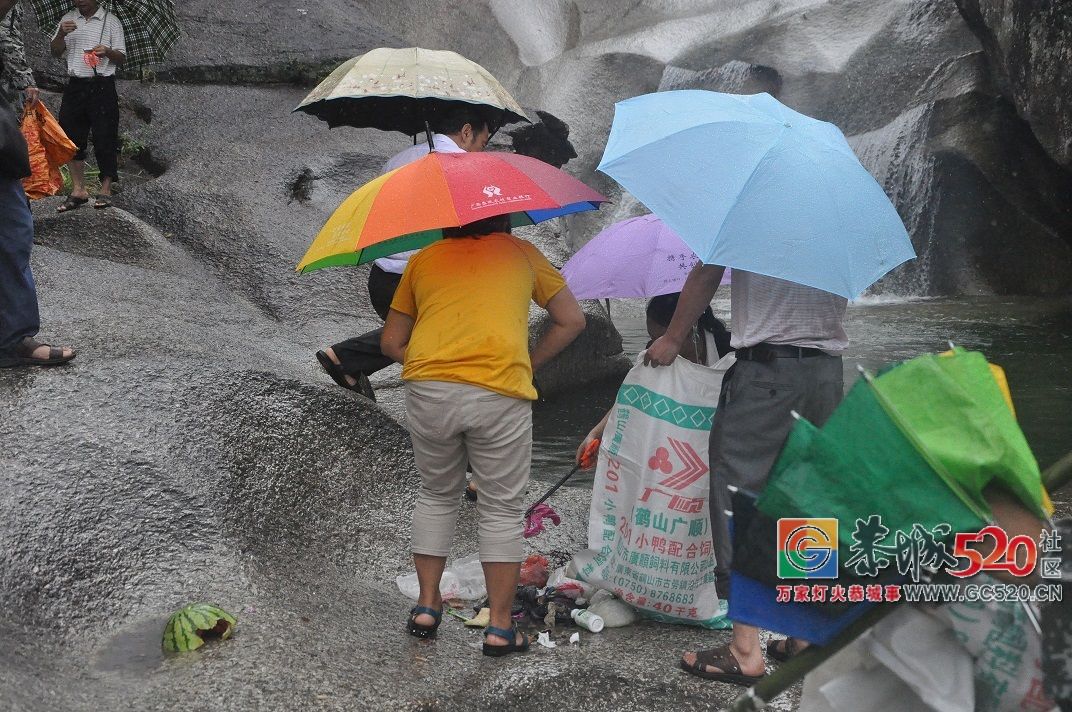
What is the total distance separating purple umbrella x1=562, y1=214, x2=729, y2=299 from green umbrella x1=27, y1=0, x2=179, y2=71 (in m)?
4.91

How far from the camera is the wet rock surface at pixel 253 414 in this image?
3062 millimetres

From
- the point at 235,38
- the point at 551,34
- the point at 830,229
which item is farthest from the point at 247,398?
the point at 551,34

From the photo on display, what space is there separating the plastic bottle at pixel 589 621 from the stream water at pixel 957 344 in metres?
2.11

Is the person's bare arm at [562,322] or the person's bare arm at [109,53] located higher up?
the person's bare arm at [109,53]

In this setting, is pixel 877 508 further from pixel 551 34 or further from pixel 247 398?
pixel 551 34

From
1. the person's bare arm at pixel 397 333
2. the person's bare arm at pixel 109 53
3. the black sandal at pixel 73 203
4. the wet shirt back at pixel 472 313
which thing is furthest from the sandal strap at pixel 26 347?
the person's bare arm at pixel 109 53

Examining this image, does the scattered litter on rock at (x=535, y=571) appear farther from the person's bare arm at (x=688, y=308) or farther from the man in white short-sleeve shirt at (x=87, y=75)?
the man in white short-sleeve shirt at (x=87, y=75)

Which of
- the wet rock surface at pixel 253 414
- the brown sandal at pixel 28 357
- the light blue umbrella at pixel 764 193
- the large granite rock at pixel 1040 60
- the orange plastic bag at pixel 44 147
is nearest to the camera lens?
the light blue umbrella at pixel 764 193

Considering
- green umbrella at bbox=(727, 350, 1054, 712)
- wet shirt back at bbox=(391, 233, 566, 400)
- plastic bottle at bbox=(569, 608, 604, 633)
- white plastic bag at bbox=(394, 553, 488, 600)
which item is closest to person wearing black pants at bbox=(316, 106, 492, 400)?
wet shirt back at bbox=(391, 233, 566, 400)

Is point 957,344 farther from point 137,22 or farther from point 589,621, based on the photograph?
point 137,22

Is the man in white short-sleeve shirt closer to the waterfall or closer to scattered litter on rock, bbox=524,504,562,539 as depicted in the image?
scattered litter on rock, bbox=524,504,562,539

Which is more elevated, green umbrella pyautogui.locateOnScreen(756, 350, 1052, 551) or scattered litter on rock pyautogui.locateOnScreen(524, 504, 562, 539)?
green umbrella pyautogui.locateOnScreen(756, 350, 1052, 551)

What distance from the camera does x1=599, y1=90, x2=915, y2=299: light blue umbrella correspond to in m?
2.94

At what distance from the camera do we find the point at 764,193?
9.90 ft
